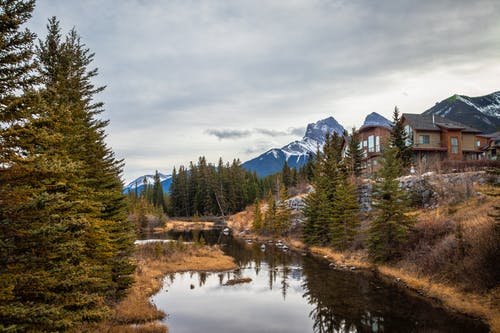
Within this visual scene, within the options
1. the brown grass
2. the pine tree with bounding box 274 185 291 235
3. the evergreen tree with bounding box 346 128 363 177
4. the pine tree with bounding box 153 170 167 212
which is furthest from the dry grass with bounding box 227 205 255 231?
the brown grass

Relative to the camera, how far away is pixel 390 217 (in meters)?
33.2

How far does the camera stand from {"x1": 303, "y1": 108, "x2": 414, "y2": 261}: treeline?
109 feet

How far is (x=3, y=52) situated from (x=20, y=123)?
79.3 inches

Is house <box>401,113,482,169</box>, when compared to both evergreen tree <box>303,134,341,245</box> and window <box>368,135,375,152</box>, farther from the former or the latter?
evergreen tree <box>303,134,341,245</box>

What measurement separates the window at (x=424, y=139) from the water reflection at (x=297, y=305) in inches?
1051

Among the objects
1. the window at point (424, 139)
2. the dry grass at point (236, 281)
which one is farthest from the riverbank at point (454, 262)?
the window at point (424, 139)

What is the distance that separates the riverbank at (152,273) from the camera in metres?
20.7

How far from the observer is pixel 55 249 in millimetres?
10445

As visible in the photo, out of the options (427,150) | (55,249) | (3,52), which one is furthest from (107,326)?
(427,150)

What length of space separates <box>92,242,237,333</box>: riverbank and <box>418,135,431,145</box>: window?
109 ft

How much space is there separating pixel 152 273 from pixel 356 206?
1000 inches

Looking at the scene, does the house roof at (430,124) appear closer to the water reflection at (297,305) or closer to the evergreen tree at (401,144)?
the evergreen tree at (401,144)

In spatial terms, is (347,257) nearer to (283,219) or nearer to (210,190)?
(283,219)

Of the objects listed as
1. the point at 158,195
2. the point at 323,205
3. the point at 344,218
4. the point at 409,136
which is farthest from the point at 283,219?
the point at 158,195
